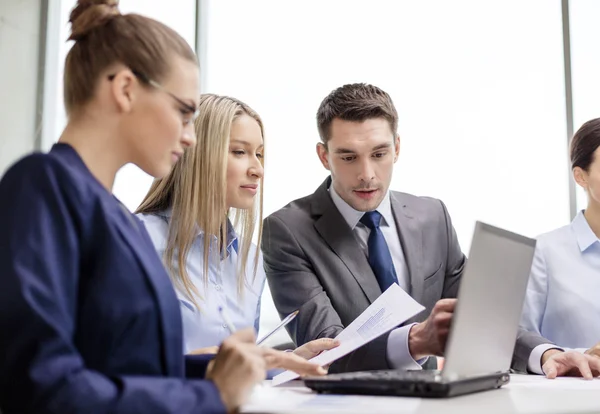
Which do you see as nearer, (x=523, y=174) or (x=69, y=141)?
(x=69, y=141)

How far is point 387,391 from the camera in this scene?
120 centimetres

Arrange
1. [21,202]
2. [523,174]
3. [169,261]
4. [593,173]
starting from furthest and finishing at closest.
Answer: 1. [523,174]
2. [593,173]
3. [169,261]
4. [21,202]

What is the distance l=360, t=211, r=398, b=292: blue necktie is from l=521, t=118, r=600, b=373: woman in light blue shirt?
1.93 feet

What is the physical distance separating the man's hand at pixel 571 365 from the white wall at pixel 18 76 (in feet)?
9.29

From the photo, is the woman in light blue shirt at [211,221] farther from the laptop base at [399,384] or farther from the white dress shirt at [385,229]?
the laptop base at [399,384]

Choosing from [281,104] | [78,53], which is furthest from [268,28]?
[78,53]

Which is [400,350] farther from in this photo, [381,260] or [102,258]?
[102,258]

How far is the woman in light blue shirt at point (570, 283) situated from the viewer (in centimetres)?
247

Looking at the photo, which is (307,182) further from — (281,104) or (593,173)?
(593,173)

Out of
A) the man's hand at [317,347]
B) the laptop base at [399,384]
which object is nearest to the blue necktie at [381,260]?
the man's hand at [317,347]

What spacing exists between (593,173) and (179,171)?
1600mm

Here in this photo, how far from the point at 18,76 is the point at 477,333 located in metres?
3.16

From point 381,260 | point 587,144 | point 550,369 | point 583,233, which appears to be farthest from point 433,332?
point 587,144

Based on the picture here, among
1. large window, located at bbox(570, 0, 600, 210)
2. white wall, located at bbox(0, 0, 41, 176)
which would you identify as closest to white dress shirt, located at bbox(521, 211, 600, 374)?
large window, located at bbox(570, 0, 600, 210)
